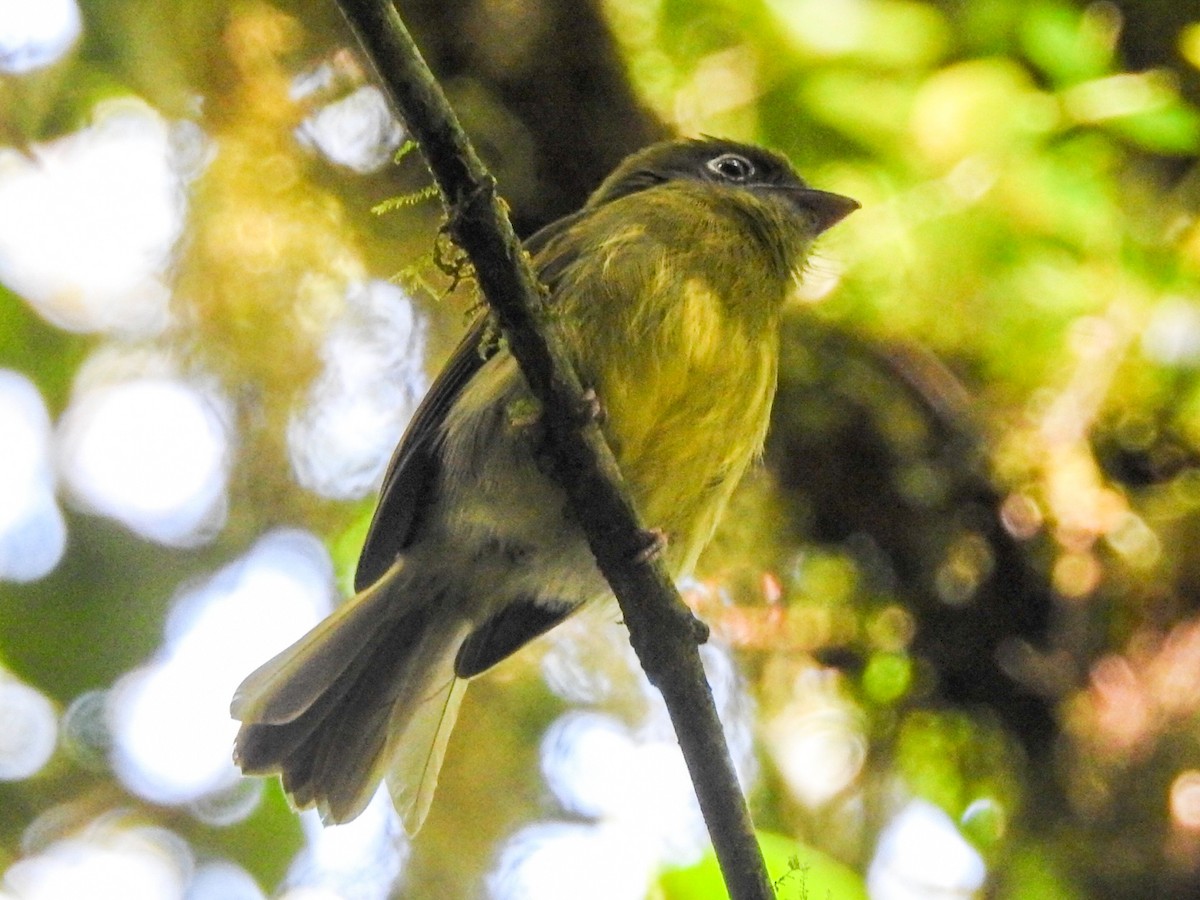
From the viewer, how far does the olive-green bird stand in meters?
2.74

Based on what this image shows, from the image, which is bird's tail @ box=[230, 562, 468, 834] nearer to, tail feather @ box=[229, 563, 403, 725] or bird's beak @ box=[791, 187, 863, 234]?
tail feather @ box=[229, 563, 403, 725]

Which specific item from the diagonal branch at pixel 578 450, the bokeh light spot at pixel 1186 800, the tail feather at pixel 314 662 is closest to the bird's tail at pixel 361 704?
the tail feather at pixel 314 662

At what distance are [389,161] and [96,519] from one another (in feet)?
4.47

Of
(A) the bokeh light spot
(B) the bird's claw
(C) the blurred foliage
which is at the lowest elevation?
(A) the bokeh light spot

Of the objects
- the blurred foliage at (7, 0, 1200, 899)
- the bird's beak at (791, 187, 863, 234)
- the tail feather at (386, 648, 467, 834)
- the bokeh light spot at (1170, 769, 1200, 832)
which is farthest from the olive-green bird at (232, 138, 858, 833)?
the bokeh light spot at (1170, 769, 1200, 832)

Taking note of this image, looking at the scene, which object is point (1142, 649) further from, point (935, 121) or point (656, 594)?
point (656, 594)

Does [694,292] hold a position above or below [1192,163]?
above

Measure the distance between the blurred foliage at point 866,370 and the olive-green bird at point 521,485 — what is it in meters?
0.80

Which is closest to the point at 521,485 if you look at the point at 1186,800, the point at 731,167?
the point at 731,167

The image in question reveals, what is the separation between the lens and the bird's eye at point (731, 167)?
360cm

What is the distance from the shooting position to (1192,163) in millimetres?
4117

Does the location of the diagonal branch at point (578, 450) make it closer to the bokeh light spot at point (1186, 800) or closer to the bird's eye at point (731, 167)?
the bird's eye at point (731, 167)

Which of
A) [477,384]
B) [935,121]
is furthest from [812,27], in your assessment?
[477,384]

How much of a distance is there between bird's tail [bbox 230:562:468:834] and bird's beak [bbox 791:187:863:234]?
1.36 m
